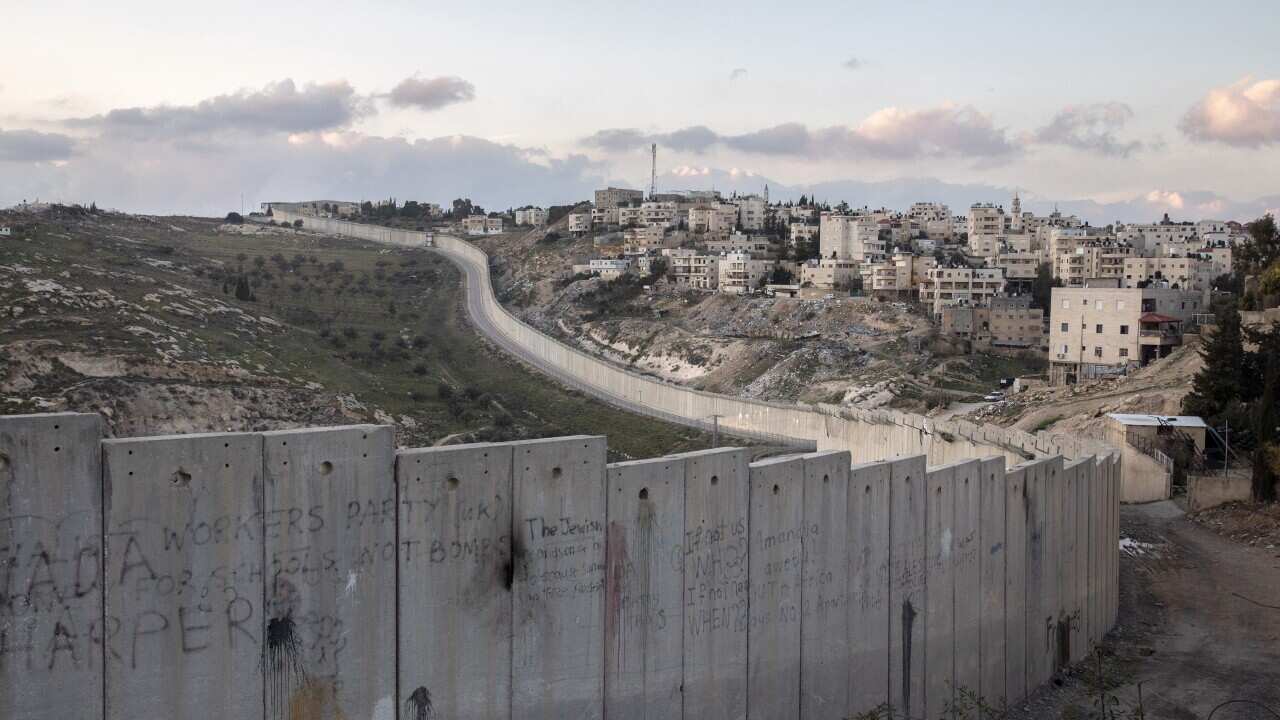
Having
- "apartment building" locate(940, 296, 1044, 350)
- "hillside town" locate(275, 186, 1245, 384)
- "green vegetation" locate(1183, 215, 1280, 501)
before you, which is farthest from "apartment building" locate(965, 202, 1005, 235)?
"green vegetation" locate(1183, 215, 1280, 501)

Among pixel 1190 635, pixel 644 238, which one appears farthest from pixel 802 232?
pixel 1190 635

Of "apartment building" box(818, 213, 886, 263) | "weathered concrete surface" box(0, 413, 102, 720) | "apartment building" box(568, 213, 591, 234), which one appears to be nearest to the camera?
"weathered concrete surface" box(0, 413, 102, 720)

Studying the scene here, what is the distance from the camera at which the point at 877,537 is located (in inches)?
548

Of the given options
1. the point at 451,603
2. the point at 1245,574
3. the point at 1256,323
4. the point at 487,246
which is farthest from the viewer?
the point at 487,246

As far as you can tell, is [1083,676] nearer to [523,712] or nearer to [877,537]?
[877,537]

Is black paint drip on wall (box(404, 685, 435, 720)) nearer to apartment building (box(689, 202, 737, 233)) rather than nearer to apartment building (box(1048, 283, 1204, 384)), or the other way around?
apartment building (box(1048, 283, 1204, 384))

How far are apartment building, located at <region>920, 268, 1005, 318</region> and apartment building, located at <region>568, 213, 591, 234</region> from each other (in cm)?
6493

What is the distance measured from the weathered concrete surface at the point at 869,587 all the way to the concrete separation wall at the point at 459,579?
0.04 m

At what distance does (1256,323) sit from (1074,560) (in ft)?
118

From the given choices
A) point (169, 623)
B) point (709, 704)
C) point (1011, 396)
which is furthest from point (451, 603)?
point (1011, 396)

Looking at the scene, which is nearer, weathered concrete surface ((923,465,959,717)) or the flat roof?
weathered concrete surface ((923,465,959,717))

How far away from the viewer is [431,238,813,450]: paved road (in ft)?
182

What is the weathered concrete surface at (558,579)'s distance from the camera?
1040 centimetres

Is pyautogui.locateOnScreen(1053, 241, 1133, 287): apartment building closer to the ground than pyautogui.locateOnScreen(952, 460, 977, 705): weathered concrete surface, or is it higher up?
higher up
